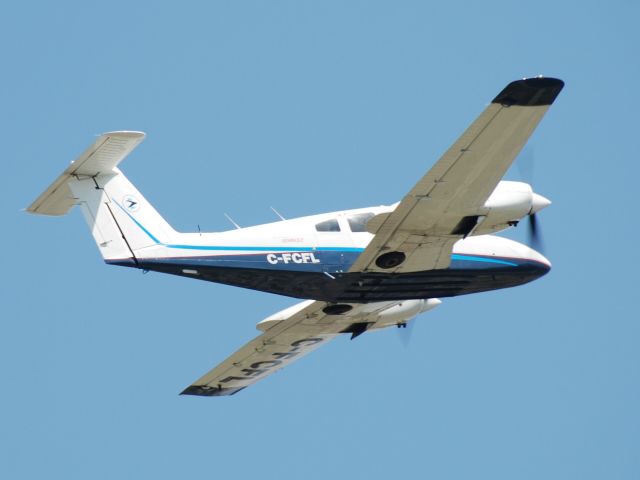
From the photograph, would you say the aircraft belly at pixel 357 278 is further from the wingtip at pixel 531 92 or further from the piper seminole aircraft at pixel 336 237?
the wingtip at pixel 531 92

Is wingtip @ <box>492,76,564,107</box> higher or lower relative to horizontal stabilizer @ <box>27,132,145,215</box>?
lower

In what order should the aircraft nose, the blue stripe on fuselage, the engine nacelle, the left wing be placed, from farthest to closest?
1. the left wing
2. the aircraft nose
3. the blue stripe on fuselage
4. the engine nacelle

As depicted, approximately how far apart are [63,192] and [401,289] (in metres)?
9.51

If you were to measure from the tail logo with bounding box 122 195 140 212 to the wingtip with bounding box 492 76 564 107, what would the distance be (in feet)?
34.4

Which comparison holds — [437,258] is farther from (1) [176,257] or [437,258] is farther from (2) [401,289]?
(1) [176,257]

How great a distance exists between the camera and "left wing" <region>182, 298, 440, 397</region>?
133ft

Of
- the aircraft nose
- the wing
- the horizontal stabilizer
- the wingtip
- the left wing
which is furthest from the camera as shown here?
the left wing

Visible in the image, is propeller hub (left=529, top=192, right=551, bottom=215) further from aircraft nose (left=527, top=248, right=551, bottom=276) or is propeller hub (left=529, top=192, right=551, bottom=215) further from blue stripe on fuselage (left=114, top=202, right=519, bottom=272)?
blue stripe on fuselage (left=114, top=202, right=519, bottom=272)

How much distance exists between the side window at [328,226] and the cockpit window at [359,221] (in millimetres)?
372

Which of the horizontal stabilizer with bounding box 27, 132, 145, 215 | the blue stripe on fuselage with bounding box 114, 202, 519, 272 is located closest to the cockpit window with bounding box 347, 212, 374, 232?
the blue stripe on fuselage with bounding box 114, 202, 519, 272

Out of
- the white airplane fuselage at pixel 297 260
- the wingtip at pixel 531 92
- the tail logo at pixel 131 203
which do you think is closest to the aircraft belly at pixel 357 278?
the white airplane fuselage at pixel 297 260

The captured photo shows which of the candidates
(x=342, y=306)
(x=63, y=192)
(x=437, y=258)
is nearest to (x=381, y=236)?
(x=437, y=258)

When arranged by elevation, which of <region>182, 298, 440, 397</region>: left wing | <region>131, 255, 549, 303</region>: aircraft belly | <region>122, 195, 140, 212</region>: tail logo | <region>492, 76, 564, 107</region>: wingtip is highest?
<region>122, 195, 140, 212</region>: tail logo

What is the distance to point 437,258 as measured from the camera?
36375 mm
